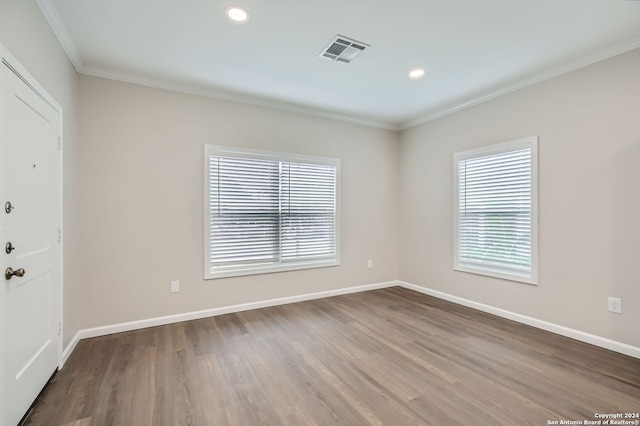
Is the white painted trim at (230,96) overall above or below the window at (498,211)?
above

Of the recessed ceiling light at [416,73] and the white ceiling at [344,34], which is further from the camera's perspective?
the recessed ceiling light at [416,73]

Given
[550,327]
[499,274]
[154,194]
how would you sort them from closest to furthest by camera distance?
[550,327]
[154,194]
[499,274]

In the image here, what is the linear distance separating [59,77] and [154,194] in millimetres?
1314

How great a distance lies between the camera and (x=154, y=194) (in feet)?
10.8

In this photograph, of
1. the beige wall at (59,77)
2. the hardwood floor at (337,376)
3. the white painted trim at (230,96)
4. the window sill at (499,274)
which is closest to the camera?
the beige wall at (59,77)

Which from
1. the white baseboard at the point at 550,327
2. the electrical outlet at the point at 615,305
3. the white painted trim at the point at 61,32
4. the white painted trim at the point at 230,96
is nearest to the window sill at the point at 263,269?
the white baseboard at the point at 550,327

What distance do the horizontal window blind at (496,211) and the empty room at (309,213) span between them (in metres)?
0.03

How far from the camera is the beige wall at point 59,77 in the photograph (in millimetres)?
1711

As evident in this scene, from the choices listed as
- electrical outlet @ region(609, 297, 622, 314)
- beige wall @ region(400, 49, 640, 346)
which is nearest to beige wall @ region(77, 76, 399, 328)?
beige wall @ region(400, 49, 640, 346)

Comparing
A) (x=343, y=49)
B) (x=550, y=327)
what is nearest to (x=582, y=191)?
(x=550, y=327)

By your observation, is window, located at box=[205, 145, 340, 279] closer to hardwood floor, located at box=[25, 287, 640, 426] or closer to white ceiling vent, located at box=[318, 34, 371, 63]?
hardwood floor, located at box=[25, 287, 640, 426]

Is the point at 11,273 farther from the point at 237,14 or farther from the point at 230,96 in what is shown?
the point at 230,96

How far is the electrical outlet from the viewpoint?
8.66 feet

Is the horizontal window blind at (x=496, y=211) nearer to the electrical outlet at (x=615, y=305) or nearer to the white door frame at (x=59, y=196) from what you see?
the electrical outlet at (x=615, y=305)
